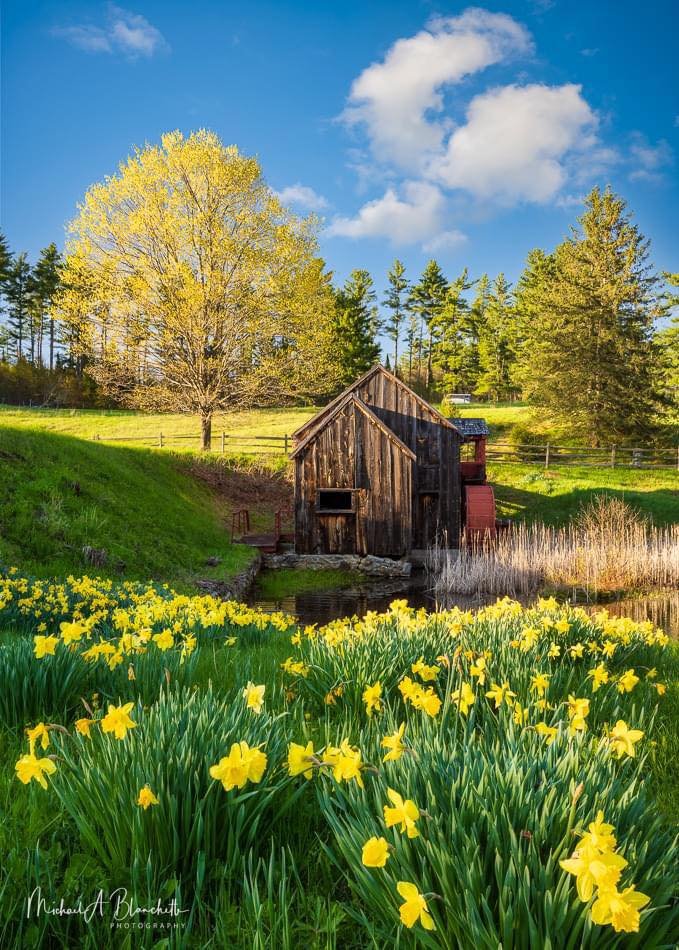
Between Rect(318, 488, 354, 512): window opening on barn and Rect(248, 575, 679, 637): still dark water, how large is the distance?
3595 millimetres

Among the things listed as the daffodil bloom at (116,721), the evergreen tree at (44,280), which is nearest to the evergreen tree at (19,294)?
the evergreen tree at (44,280)

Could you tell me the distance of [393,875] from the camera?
1627 mm

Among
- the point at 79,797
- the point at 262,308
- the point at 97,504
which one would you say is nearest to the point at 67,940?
the point at 79,797

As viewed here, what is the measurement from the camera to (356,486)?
2067cm

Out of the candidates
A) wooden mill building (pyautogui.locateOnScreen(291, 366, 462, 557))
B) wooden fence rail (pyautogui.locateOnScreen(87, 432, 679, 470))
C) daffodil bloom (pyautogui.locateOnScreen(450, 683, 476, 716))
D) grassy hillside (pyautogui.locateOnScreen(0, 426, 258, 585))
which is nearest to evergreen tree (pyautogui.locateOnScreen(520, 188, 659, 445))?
wooden fence rail (pyautogui.locateOnScreen(87, 432, 679, 470))

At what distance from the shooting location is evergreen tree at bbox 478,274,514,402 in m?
60.3

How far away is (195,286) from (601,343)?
25099 mm

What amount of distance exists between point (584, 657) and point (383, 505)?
16.1 m

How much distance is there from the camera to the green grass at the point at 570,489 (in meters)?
26.4

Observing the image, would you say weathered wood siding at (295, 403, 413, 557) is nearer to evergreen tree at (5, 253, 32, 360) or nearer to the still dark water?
the still dark water

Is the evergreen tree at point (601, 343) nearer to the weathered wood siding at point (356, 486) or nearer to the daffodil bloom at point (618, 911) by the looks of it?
the weathered wood siding at point (356, 486)

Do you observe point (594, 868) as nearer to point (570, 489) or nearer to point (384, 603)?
point (384, 603)

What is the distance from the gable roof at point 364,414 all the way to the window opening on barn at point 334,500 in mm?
1847

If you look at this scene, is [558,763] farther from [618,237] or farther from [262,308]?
[618,237]
